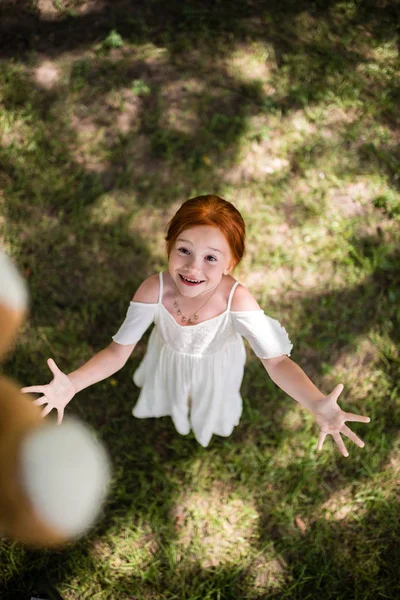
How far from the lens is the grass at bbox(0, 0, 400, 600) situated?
3.26 meters

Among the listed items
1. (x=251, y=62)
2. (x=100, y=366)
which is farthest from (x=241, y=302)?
(x=251, y=62)

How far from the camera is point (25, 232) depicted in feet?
12.9

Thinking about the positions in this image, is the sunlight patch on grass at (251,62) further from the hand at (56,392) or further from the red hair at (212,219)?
the hand at (56,392)

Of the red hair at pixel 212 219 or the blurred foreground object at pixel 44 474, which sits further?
the blurred foreground object at pixel 44 474

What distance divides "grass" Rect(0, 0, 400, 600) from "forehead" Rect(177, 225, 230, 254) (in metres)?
1.64

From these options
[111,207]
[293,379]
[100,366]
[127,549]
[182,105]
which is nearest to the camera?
[293,379]

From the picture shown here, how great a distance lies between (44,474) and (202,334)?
1.61 meters

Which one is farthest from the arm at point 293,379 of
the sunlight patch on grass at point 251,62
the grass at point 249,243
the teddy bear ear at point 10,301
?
the sunlight patch on grass at point 251,62

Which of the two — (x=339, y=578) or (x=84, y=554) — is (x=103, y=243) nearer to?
(x=84, y=554)

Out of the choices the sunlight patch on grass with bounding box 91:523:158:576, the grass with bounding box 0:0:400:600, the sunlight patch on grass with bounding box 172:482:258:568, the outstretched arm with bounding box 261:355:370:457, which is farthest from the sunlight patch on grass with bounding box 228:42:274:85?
the sunlight patch on grass with bounding box 91:523:158:576

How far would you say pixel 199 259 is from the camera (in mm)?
2145

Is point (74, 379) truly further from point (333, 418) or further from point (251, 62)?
point (251, 62)

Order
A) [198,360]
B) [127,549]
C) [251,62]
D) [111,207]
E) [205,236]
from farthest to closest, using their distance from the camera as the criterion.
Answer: [251,62]
[111,207]
[127,549]
[198,360]
[205,236]

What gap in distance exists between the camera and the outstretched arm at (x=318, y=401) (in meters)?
2.22
